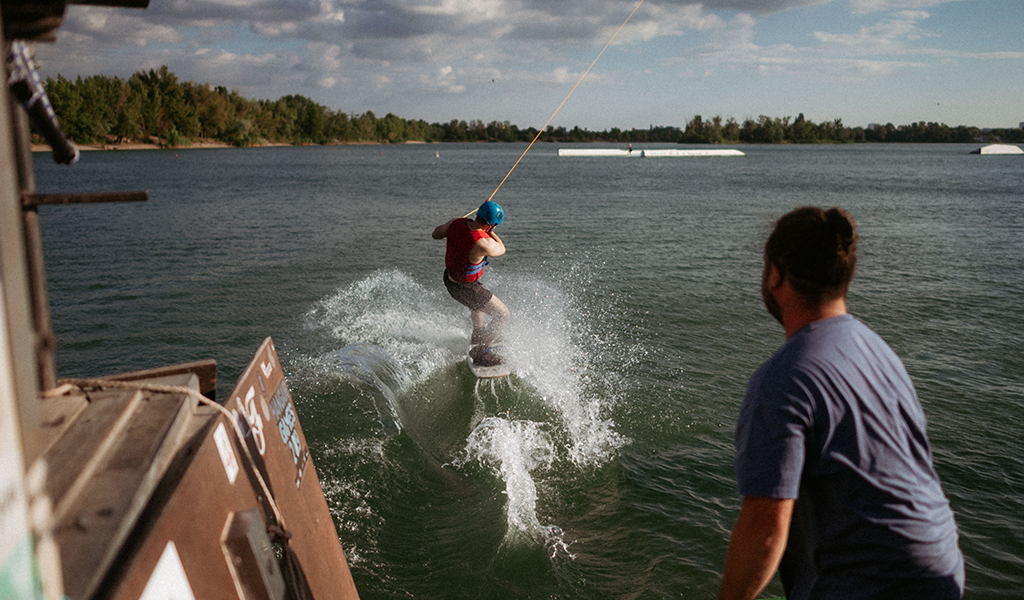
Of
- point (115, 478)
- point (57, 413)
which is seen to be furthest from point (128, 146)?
point (115, 478)

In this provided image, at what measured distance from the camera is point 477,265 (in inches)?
364

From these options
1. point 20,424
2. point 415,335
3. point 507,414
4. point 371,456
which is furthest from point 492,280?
point 20,424

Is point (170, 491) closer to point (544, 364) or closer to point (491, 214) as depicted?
point (491, 214)

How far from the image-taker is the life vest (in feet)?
29.7

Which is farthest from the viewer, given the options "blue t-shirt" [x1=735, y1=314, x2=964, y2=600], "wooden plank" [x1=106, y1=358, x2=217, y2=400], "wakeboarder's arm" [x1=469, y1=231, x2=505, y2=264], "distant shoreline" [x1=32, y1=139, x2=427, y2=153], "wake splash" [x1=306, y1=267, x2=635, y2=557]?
"distant shoreline" [x1=32, y1=139, x2=427, y2=153]

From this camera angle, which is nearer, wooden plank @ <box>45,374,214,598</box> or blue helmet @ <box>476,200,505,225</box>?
wooden plank @ <box>45,374,214,598</box>

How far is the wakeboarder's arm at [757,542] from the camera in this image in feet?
7.22

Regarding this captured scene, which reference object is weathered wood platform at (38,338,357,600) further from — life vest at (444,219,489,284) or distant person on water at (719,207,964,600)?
life vest at (444,219,489,284)

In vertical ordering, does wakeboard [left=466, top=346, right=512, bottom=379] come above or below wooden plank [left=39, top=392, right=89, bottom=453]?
below

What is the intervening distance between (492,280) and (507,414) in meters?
8.41

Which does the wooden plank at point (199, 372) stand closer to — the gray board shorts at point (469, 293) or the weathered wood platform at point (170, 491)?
the weathered wood platform at point (170, 491)

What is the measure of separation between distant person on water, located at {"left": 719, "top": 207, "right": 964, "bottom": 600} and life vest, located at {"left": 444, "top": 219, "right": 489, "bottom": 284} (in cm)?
694

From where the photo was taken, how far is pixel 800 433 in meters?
2.15

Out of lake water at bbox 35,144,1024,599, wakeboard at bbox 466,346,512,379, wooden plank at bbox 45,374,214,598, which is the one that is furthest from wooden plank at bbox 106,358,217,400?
wakeboard at bbox 466,346,512,379
